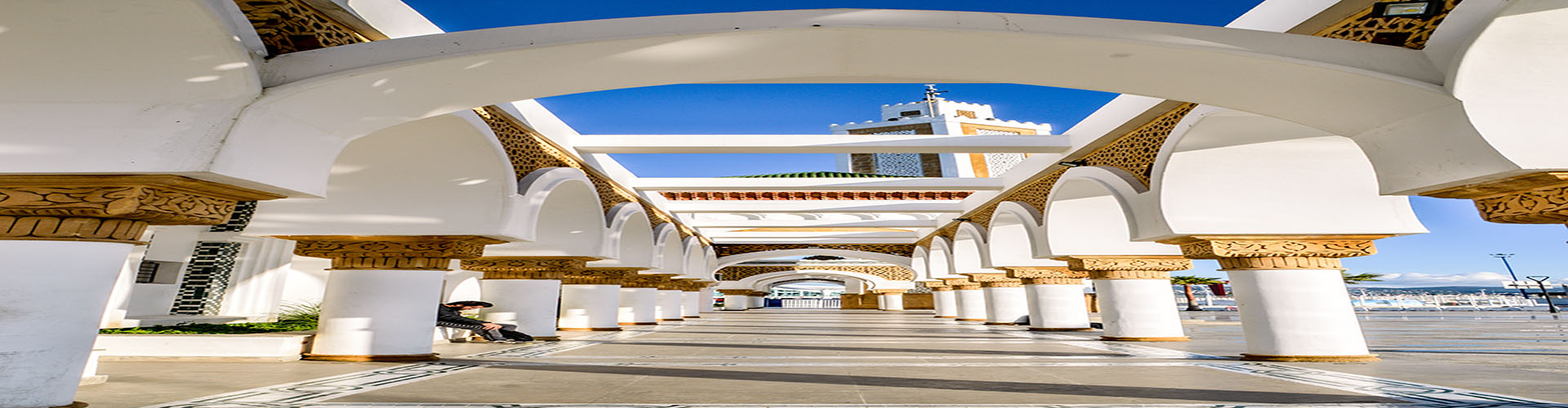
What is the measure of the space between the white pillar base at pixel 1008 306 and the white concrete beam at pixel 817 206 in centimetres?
184

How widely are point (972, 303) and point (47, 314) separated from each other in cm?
1376

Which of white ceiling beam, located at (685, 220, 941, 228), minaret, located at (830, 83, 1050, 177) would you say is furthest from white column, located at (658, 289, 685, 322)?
minaret, located at (830, 83, 1050, 177)

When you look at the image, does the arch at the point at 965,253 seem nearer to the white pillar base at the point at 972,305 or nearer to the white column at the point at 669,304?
the white pillar base at the point at 972,305

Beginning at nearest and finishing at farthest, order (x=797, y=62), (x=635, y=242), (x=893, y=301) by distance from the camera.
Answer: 1. (x=797, y=62)
2. (x=635, y=242)
3. (x=893, y=301)

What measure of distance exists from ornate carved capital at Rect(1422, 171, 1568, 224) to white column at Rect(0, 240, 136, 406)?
Answer: 501 centimetres

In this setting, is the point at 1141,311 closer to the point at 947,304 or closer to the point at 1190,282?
the point at 947,304

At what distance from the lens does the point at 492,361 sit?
15.5 feet

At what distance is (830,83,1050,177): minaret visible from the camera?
16312mm

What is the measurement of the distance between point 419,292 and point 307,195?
8.19 ft

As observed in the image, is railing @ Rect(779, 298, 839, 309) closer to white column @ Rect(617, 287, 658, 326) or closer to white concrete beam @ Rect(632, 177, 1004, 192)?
white column @ Rect(617, 287, 658, 326)

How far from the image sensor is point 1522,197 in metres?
2.46

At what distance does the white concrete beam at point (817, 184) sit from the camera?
8.71 meters

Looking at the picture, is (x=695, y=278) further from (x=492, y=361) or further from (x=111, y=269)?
(x=111, y=269)

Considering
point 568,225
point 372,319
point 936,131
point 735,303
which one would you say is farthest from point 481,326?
point 936,131
